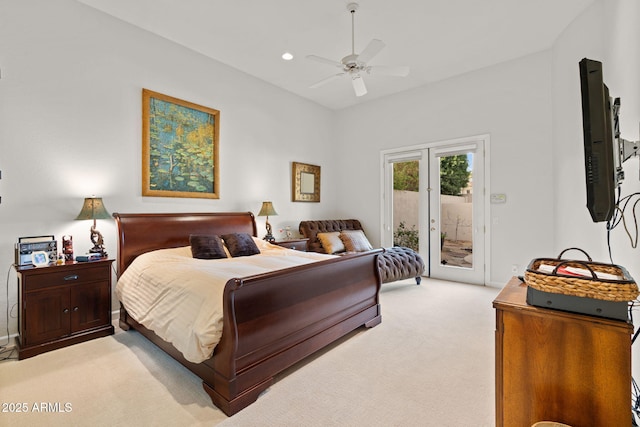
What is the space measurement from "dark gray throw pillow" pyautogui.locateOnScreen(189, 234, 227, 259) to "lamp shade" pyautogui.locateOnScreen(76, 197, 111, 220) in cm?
90

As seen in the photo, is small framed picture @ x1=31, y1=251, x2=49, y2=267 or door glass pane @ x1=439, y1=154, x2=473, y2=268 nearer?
small framed picture @ x1=31, y1=251, x2=49, y2=267

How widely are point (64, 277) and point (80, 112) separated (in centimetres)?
173

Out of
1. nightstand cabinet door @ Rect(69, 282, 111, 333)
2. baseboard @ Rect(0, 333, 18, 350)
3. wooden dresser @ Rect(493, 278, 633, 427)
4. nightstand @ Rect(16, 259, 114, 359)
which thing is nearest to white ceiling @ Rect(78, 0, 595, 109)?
nightstand @ Rect(16, 259, 114, 359)

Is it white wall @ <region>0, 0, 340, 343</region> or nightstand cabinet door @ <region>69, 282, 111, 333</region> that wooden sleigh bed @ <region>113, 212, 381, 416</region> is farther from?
white wall @ <region>0, 0, 340, 343</region>

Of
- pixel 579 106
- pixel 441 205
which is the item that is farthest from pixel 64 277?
pixel 579 106

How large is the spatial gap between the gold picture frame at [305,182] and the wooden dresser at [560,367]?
4.55 metres

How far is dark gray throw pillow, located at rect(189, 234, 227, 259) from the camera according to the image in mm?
3326

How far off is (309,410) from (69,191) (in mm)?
3167

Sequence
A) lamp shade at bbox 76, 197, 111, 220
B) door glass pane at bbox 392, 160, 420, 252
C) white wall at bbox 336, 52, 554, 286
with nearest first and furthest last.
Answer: lamp shade at bbox 76, 197, 111, 220 < white wall at bbox 336, 52, 554, 286 < door glass pane at bbox 392, 160, 420, 252

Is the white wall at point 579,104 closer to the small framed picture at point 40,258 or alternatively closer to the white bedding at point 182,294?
the white bedding at point 182,294

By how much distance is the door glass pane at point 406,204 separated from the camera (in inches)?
217

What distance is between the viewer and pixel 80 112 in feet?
10.4

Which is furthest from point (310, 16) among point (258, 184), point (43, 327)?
point (43, 327)

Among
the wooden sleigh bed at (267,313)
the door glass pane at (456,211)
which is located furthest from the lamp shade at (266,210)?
the door glass pane at (456,211)
